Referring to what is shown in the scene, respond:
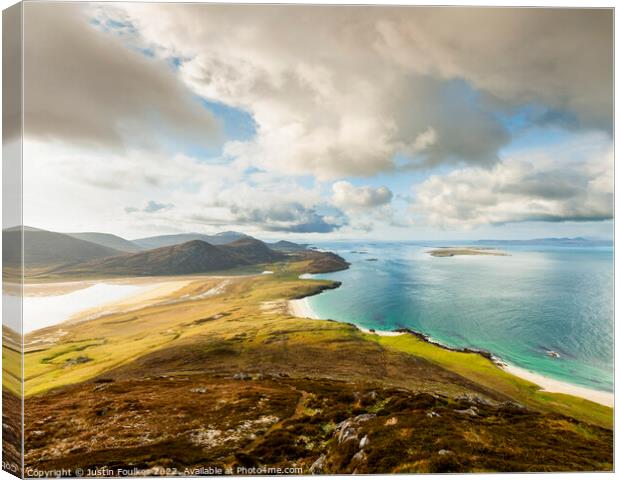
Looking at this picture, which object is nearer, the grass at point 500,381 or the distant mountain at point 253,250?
the grass at point 500,381

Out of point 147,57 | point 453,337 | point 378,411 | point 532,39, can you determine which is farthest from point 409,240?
point 147,57

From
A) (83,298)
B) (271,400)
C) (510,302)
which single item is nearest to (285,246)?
(271,400)

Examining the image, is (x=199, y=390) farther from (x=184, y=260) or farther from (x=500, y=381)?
(x=500, y=381)

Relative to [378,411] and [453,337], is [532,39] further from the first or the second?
[378,411]

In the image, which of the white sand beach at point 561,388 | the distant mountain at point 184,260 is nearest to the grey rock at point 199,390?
the distant mountain at point 184,260

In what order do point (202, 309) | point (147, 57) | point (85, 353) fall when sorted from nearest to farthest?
point (147, 57)
point (85, 353)
point (202, 309)

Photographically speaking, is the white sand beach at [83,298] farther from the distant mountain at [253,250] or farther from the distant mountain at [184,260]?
the distant mountain at [253,250]

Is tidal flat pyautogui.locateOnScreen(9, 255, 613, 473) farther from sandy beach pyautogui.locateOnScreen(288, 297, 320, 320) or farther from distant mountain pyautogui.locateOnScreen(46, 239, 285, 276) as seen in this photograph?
distant mountain pyautogui.locateOnScreen(46, 239, 285, 276)
